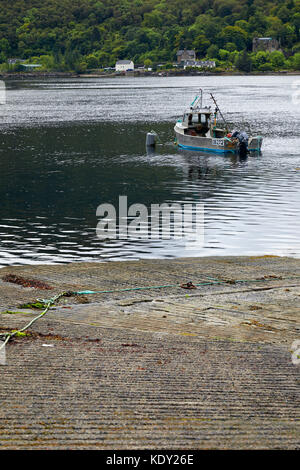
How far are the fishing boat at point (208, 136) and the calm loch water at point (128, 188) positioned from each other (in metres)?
1.17

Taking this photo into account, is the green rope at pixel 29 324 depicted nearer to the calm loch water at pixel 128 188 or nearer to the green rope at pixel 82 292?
the green rope at pixel 82 292

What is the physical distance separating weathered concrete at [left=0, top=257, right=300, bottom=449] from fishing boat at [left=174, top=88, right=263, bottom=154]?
3566 centimetres

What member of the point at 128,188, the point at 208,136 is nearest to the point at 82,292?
the point at 128,188

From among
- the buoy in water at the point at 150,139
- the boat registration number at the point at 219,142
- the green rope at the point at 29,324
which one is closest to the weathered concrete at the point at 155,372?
the green rope at the point at 29,324

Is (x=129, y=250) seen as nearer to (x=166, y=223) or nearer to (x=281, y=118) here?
(x=166, y=223)

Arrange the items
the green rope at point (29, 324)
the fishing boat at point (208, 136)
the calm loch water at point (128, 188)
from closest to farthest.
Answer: the green rope at point (29, 324), the calm loch water at point (128, 188), the fishing boat at point (208, 136)

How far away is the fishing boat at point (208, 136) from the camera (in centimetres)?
5003

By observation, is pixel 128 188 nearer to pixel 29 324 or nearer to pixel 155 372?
pixel 29 324

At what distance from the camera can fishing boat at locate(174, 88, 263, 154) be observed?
50.0 m

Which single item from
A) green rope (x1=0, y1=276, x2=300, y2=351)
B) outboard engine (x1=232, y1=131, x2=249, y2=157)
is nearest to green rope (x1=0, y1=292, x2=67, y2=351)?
green rope (x1=0, y1=276, x2=300, y2=351)

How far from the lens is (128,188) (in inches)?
1421

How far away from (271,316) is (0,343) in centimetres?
576

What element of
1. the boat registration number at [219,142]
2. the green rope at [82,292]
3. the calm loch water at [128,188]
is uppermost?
the boat registration number at [219,142]

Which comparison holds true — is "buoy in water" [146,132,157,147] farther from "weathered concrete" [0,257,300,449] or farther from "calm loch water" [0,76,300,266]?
"weathered concrete" [0,257,300,449]
